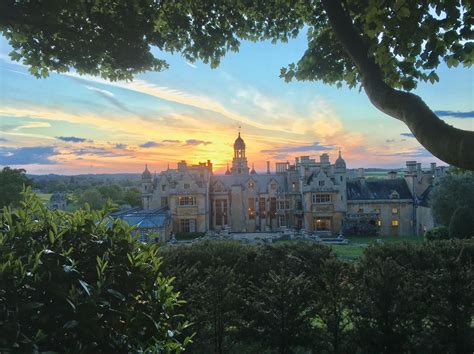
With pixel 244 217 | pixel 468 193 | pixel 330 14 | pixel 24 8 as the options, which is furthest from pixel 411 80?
pixel 244 217

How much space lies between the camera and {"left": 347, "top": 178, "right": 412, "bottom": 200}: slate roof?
4266cm

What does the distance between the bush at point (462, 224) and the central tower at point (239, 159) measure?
25.8 metres

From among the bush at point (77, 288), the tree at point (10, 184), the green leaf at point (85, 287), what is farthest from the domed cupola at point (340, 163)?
the green leaf at point (85, 287)

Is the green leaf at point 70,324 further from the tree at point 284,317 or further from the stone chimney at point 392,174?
the stone chimney at point 392,174

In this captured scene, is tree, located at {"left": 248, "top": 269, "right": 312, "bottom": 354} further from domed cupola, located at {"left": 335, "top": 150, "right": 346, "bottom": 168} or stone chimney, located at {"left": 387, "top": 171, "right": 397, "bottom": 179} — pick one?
stone chimney, located at {"left": 387, "top": 171, "right": 397, "bottom": 179}

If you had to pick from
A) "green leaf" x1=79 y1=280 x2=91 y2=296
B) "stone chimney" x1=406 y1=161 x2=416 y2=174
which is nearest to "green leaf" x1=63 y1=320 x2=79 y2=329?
"green leaf" x1=79 y1=280 x2=91 y2=296

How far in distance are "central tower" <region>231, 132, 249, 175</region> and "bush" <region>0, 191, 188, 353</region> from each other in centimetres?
4598

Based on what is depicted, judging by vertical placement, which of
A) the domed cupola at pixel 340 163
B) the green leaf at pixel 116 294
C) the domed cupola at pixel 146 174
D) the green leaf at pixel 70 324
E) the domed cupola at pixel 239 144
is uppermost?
the domed cupola at pixel 239 144

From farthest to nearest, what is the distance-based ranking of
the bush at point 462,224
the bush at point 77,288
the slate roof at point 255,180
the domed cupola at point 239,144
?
1. the domed cupola at point 239,144
2. the slate roof at point 255,180
3. the bush at point 462,224
4. the bush at point 77,288

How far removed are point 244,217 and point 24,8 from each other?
39.5 meters

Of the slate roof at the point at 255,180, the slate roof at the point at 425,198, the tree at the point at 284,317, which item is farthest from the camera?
the slate roof at the point at 255,180

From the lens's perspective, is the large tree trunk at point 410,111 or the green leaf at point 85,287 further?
the large tree trunk at point 410,111

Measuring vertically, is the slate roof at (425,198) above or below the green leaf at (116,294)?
below

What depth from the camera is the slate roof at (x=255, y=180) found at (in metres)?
44.3
